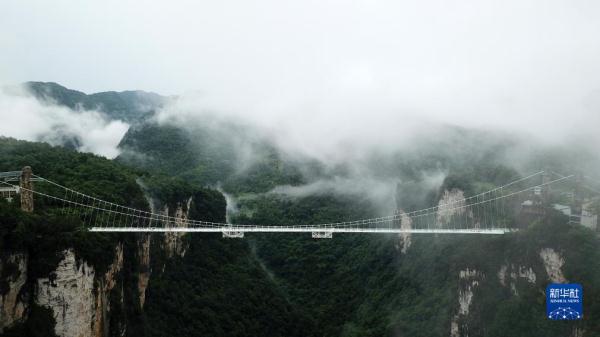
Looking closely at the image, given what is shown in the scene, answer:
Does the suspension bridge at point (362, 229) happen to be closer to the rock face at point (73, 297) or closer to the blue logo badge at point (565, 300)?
the rock face at point (73, 297)

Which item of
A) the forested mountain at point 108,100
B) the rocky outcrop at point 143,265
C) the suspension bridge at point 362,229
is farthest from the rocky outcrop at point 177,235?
the forested mountain at point 108,100

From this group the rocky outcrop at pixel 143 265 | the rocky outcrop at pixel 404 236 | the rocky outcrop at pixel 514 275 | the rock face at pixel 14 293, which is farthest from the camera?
the rocky outcrop at pixel 404 236

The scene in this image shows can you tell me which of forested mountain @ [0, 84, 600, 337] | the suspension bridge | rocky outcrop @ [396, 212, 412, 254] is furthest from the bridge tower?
rocky outcrop @ [396, 212, 412, 254]

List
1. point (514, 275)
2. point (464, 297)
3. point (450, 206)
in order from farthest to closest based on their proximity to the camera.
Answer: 1. point (450, 206)
2. point (464, 297)
3. point (514, 275)

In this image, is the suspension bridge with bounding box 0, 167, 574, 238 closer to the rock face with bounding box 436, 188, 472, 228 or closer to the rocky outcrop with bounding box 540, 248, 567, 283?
the rock face with bounding box 436, 188, 472, 228

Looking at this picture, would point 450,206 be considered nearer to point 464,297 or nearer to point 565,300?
point 464,297

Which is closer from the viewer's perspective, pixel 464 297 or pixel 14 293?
pixel 14 293

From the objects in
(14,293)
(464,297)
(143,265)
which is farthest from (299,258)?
(14,293)
